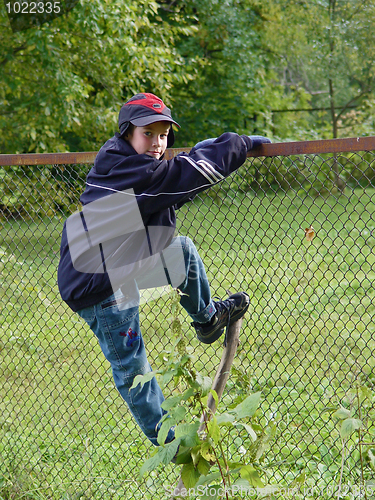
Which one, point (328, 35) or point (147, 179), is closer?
point (147, 179)

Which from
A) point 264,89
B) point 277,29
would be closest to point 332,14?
point 277,29

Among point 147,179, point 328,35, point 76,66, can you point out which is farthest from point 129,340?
point 328,35

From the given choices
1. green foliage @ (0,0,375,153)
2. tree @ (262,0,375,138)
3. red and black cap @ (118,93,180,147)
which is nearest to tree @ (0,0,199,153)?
green foliage @ (0,0,375,153)

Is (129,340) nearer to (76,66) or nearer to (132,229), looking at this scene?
(132,229)

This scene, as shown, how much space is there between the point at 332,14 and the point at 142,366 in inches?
412

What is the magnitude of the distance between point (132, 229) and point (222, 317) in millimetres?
626

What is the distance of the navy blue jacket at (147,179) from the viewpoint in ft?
6.53

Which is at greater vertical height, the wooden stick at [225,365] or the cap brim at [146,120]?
the cap brim at [146,120]

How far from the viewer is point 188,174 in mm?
1990

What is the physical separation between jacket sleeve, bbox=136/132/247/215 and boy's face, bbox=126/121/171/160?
0.13 meters

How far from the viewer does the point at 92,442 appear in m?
3.00

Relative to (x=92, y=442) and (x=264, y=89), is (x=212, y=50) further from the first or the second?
(x=92, y=442)

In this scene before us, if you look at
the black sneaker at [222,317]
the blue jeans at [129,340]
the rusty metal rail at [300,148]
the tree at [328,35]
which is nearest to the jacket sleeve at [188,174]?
the rusty metal rail at [300,148]

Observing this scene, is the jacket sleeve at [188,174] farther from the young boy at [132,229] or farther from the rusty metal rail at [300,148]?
the rusty metal rail at [300,148]
